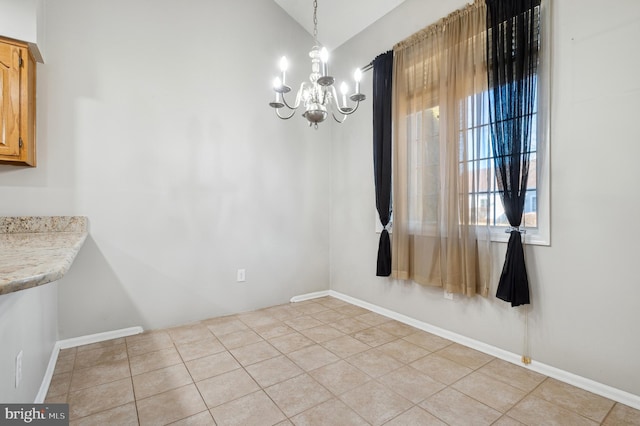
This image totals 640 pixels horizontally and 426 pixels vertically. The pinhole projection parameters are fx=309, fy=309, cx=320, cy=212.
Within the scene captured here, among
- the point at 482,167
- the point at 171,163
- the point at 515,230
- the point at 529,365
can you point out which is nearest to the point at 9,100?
the point at 171,163

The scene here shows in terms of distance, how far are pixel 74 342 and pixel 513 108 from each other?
3.79 metres

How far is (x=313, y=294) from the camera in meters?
3.89

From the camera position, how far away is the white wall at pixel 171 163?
98.7 inches

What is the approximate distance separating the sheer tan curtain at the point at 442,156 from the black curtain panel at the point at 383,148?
101 mm

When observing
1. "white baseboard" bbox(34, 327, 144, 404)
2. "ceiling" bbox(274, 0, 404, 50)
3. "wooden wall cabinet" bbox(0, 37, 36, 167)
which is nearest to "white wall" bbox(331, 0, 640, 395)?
"ceiling" bbox(274, 0, 404, 50)

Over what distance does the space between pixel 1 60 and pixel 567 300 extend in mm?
4013

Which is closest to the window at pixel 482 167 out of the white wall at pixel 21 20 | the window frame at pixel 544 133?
the window frame at pixel 544 133

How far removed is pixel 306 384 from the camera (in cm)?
198

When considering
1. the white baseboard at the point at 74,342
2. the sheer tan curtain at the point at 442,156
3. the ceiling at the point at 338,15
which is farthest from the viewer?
the ceiling at the point at 338,15

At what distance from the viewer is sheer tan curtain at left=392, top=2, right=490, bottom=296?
241 centimetres

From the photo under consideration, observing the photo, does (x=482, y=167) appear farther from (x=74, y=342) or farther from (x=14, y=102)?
(x=74, y=342)

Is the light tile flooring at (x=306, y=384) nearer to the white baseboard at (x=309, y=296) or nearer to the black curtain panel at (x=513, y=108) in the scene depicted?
the black curtain panel at (x=513, y=108)

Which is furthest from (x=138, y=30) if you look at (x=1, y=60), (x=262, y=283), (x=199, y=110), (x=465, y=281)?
(x=465, y=281)

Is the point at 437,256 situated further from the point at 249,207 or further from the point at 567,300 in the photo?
the point at 249,207
